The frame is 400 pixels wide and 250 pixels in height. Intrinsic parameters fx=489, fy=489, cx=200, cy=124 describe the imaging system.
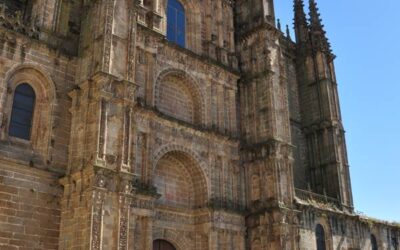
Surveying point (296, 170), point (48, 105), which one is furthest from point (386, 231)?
point (48, 105)

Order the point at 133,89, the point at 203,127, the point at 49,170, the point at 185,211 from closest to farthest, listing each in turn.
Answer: the point at 49,170 < the point at 133,89 < the point at 185,211 < the point at 203,127

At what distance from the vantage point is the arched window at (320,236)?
2888cm

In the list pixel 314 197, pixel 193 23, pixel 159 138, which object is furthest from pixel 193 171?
pixel 314 197

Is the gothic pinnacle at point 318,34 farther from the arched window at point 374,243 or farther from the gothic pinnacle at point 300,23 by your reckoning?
the arched window at point 374,243

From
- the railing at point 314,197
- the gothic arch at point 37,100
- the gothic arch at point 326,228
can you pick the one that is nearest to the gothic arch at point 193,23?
the gothic arch at point 37,100

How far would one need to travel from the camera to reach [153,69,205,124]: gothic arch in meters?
24.1

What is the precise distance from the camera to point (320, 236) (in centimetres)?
2917

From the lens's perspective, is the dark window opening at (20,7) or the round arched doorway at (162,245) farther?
the round arched doorway at (162,245)

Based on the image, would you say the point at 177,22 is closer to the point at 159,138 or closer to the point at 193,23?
the point at 193,23

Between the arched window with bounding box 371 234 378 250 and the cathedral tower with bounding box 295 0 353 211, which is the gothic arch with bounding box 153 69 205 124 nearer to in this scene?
the cathedral tower with bounding box 295 0 353 211

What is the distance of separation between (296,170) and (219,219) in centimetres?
1115

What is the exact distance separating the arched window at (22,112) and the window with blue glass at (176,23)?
8.94 meters

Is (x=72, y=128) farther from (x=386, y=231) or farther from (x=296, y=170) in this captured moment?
(x=386, y=231)

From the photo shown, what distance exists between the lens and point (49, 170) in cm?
1869
